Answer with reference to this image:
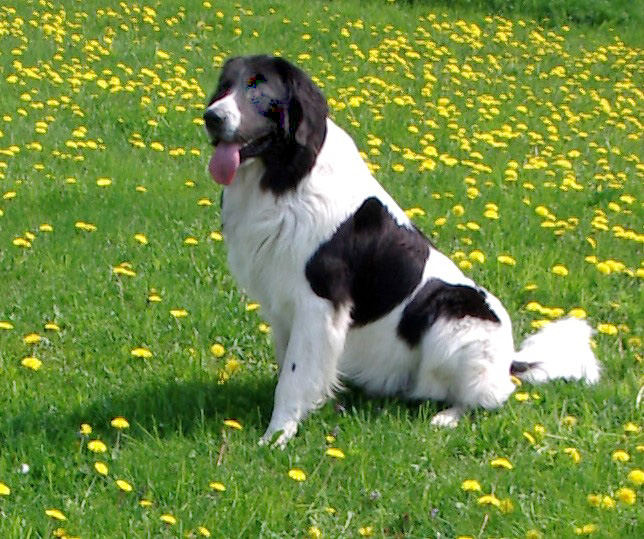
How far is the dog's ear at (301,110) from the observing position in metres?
4.20

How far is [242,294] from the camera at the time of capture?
220 inches

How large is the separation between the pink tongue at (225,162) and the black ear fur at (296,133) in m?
0.17

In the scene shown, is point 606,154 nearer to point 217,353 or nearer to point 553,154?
point 553,154

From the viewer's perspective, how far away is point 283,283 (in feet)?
14.4

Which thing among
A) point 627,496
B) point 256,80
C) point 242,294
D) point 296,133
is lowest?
point 242,294

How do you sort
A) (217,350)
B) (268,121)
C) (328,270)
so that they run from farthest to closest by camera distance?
(217,350) → (328,270) → (268,121)

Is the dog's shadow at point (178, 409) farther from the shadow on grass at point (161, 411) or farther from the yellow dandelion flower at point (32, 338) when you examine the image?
the yellow dandelion flower at point (32, 338)

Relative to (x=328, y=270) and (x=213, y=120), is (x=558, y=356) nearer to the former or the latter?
(x=328, y=270)

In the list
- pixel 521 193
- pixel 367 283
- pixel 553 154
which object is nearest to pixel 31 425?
pixel 367 283

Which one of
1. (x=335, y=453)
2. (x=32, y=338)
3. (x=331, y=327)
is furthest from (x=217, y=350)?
(x=335, y=453)

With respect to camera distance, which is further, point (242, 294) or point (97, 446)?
point (242, 294)

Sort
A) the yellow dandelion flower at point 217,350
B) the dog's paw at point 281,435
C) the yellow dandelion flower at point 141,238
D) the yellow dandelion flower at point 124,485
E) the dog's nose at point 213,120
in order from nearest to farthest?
the yellow dandelion flower at point 124,485, the dog's nose at point 213,120, the dog's paw at point 281,435, the yellow dandelion flower at point 217,350, the yellow dandelion flower at point 141,238

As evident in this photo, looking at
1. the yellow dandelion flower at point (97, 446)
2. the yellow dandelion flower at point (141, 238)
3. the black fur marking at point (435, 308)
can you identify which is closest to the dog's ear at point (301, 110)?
the black fur marking at point (435, 308)

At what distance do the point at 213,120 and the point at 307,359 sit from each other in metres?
0.99
